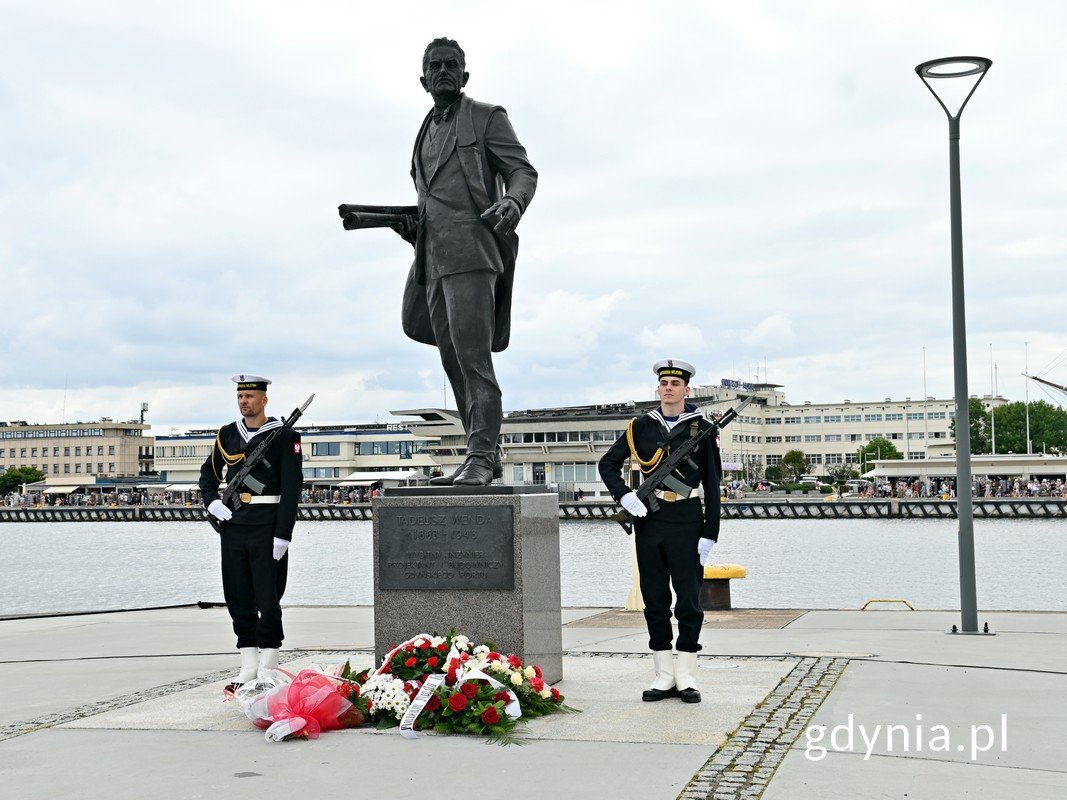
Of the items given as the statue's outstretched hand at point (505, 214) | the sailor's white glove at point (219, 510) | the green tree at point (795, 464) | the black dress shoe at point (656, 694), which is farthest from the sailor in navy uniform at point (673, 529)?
the green tree at point (795, 464)

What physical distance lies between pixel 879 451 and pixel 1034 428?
1865 centimetres

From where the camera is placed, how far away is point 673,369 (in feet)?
26.7

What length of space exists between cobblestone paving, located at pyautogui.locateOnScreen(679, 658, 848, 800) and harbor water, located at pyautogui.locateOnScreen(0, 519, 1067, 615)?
18866 millimetres

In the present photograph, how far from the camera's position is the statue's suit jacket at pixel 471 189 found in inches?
352

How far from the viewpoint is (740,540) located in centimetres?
6806

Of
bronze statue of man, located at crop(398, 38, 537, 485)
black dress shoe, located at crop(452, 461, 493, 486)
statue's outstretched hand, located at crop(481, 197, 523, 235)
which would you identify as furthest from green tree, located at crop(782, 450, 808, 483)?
statue's outstretched hand, located at crop(481, 197, 523, 235)

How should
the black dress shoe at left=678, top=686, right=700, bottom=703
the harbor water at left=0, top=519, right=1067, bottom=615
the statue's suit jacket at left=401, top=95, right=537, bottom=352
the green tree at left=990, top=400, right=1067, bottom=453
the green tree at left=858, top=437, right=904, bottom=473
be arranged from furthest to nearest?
the green tree at left=858, top=437, right=904, bottom=473 → the green tree at left=990, top=400, right=1067, bottom=453 → the harbor water at left=0, top=519, right=1067, bottom=615 → the statue's suit jacket at left=401, top=95, right=537, bottom=352 → the black dress shoe at left=678, top=686, right=700, bottom=703

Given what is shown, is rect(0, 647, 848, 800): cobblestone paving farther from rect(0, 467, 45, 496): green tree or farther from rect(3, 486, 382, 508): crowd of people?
rect(0, 467, 45, 496): green tree

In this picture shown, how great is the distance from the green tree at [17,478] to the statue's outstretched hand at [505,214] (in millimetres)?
160827

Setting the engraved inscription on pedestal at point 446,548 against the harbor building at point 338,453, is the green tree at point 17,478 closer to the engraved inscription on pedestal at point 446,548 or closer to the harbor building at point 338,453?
the harbor building at point 338,453

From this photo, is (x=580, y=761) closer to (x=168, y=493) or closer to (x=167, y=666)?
(x=167, y=666)

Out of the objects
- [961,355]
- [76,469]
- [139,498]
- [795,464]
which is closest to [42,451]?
[76,469]

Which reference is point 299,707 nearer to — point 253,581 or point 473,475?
point 253,581
